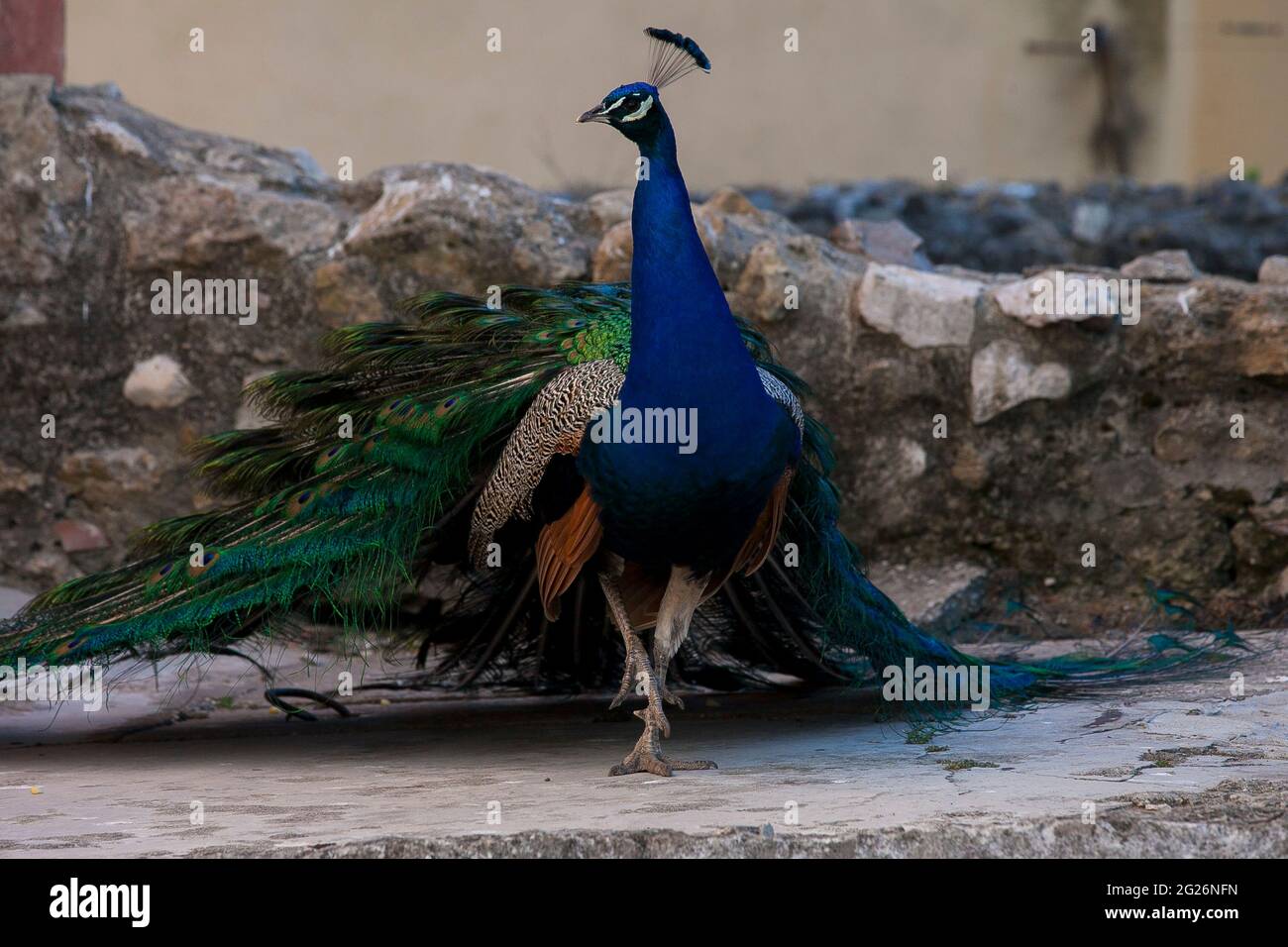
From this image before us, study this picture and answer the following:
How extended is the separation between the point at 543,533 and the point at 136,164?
294cm

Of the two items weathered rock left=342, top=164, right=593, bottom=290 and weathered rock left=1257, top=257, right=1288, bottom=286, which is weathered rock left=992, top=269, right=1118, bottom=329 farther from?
weathered rock left=342, top=164, right=593, bottom=290

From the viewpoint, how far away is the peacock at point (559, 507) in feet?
12.5

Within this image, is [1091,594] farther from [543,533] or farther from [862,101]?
[862,101]

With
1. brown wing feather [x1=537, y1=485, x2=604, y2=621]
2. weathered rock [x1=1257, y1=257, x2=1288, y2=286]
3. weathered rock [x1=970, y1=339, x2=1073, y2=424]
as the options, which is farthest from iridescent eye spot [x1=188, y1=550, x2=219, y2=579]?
weathered rock [x1=1257, y1=257, x2=1288, y2=286]

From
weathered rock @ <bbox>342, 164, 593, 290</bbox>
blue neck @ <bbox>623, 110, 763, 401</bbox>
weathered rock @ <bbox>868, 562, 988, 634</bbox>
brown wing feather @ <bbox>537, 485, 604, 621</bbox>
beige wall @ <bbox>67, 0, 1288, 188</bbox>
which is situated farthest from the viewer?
beige wall @ <bbox>67, 0, 1288, 188</bbox>

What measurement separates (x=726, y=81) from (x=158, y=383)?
3694 mm

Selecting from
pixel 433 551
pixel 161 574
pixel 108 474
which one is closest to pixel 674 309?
pixel 433 551

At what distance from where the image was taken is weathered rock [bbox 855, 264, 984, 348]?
5949mm

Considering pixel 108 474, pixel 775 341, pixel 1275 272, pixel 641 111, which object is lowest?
pixel 108 474

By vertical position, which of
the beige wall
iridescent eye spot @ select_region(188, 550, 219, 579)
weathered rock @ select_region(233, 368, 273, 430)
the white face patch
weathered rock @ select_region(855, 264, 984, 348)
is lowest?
iridescent eye spot @ select_region(188, 550, 219, 579)

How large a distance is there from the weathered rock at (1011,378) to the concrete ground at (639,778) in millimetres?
1171

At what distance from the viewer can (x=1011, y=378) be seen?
19.4 feet

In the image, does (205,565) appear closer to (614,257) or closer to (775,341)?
(614,257)

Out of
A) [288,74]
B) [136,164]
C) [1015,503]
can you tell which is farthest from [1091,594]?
[288,74]
